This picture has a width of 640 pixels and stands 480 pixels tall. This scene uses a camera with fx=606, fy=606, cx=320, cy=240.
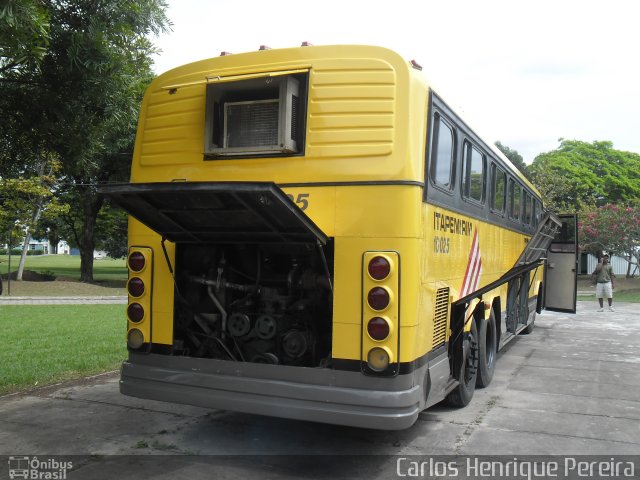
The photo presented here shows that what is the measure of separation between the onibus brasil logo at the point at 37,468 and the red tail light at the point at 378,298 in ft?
8.50

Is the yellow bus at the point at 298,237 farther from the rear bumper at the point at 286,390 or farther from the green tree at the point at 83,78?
the green tree at the point at 83,78

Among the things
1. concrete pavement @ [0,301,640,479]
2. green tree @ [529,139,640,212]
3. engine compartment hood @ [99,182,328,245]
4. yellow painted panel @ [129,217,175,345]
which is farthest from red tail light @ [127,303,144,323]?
green tree @ [529,139,640,212]

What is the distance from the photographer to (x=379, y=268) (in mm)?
4480

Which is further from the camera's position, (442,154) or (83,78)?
(83,78)

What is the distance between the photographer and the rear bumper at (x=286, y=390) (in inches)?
171

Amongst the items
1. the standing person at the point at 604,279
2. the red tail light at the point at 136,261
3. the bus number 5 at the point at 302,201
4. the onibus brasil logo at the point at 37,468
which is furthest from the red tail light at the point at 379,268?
the standing person at the point at 604,279

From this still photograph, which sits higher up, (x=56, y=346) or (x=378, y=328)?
(x=378, y=328)

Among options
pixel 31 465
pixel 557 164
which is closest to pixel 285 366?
pixel 31 465

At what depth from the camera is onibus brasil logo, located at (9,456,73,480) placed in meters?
4.47

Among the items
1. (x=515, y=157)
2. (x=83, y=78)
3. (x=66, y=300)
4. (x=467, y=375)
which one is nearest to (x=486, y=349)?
(x=467, y=375)

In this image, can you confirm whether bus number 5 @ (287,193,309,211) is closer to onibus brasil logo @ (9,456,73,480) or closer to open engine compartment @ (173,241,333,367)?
open engine compartment @ (173,241,333,367)

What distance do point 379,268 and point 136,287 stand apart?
2.30 m

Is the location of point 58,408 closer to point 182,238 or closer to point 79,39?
point 182,238

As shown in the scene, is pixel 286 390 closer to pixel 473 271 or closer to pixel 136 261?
pixel 136 261
